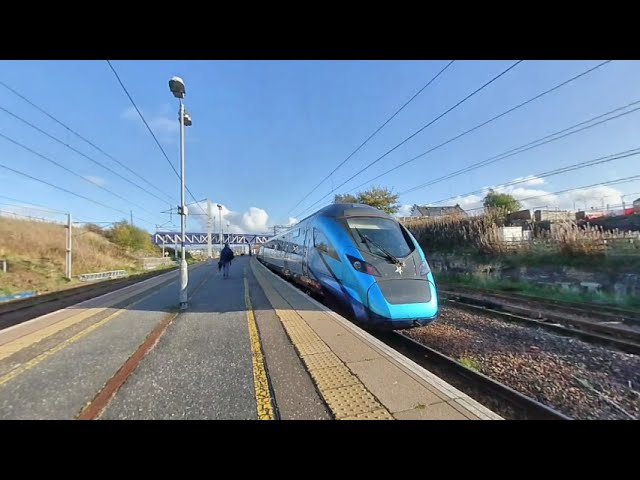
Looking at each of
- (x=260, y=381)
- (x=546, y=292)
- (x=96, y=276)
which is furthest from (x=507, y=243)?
(x=96, y=276)

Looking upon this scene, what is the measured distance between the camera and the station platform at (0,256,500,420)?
8.28 ft

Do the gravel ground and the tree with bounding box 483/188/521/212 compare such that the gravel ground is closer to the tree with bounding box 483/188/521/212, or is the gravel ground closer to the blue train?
the blue train

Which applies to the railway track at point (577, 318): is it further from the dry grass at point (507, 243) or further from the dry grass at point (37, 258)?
the dry grass at point (37, 258)

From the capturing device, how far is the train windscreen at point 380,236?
19.3 feet

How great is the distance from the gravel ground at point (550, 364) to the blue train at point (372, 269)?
1189 mm

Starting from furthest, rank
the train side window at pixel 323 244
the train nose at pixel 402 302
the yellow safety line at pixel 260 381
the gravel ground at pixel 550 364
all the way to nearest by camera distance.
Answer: the train side window at pixel 323 244
the train nose at pixel 402 302
the gravel ground at pixel 550 364
the yellow safety line at pixel 260 381

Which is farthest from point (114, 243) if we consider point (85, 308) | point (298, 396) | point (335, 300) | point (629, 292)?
point (629, 292)

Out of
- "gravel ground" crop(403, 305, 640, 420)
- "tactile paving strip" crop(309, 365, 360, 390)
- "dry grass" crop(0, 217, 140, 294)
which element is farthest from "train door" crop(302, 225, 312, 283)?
"dry grass" crop(0, 217, 140, 294)

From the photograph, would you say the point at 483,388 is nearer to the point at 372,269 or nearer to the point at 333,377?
the point at 333,377

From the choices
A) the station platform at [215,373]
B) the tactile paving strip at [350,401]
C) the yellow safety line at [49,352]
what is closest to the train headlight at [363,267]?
the station platform at [215,373]
